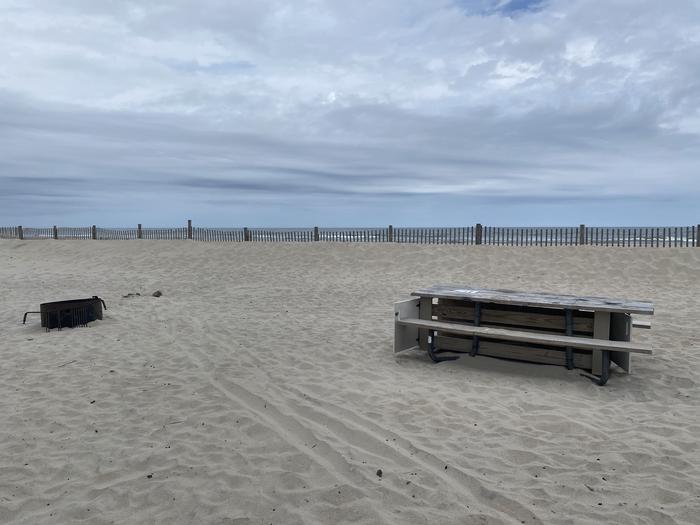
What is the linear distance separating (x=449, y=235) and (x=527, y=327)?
1774 centimetres

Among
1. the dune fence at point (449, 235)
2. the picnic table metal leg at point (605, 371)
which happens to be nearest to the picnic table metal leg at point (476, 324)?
the picnic table metal leg at point (605, 371)

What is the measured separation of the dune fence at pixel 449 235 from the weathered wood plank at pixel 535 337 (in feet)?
53.4

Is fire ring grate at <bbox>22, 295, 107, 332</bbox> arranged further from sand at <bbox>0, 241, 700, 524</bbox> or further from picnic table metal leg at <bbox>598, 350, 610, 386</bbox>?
picnic table metal leg at <bbox>598, 350, 610, 386</bbox>

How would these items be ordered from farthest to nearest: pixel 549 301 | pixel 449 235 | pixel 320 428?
pixel 449 235, pixel 549 301, pixel 320 428

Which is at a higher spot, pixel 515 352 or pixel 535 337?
pixel 535 337

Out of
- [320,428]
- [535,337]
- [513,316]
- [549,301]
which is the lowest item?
[320,428]

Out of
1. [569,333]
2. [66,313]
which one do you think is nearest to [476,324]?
[569,333]

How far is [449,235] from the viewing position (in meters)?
23.3

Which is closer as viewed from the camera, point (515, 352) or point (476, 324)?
point (515, 352)

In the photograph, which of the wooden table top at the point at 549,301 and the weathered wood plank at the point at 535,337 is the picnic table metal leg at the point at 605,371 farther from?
the wooden table top at the point at 549,301

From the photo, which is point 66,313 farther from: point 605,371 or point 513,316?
point 605,371

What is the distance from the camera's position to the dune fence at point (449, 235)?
19.7 m

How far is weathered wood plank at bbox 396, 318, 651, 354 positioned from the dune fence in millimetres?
16287

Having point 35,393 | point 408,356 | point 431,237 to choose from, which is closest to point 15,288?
point 35,393
